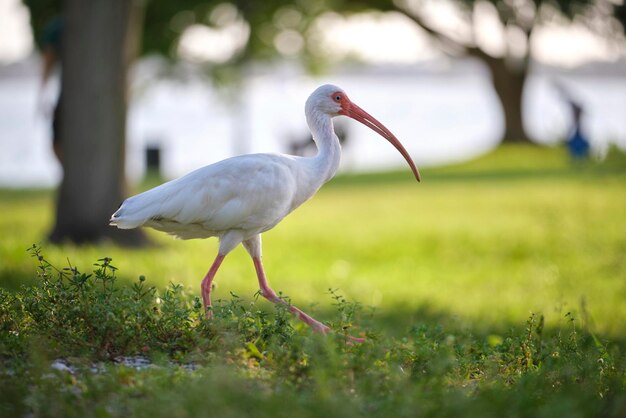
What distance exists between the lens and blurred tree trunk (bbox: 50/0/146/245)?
1145 centimetres

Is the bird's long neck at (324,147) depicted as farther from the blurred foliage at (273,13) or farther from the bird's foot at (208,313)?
Result: the blurred foliage at (273,13)

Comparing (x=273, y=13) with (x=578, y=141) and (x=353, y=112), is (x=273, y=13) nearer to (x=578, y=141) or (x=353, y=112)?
(x=578, y=141)

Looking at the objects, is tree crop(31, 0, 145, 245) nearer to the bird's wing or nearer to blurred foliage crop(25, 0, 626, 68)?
the bird's wing

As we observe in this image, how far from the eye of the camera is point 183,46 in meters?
26.0

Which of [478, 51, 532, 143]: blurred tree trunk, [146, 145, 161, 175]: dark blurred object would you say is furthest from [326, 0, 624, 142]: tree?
[146, 145, 161, 175]: dark blurred object

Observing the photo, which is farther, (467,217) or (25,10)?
(25,10)

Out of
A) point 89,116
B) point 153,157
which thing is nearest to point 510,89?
point 153,157

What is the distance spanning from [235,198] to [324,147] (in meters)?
0.67

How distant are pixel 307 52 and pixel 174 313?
23687 millimetres

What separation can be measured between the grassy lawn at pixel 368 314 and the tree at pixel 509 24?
555cm

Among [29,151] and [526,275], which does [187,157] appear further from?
[526,275]

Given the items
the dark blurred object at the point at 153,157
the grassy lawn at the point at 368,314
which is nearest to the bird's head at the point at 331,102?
the grassy lawn at the point at 368,314

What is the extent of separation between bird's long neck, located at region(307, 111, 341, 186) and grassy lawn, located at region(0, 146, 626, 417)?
0.94 metres

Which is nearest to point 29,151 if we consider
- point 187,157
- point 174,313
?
point 187,157
